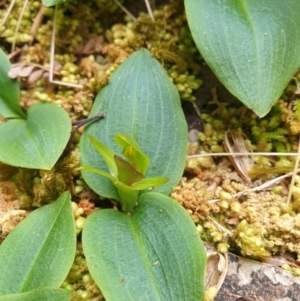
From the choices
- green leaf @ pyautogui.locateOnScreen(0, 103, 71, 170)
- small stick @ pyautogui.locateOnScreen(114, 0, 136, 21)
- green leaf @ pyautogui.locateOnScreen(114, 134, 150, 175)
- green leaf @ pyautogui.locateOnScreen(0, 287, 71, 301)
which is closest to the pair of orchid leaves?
green leaf @ pyautogui.locateOnScreen(114, 134, 150, 175)

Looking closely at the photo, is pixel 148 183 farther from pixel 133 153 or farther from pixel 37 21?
pixel 37 21

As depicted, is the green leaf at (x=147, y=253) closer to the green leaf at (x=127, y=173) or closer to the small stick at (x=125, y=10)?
the green leaf at (x=127, y=173)

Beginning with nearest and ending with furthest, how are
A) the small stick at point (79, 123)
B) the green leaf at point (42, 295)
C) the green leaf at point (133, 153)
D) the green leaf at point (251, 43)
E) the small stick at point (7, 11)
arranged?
the green leaf at point (42, 295), the green leaf at point (133, 153), the green leaf at point (251, 43), the small stick at point (79, 123), the small stick at point (7, 11)

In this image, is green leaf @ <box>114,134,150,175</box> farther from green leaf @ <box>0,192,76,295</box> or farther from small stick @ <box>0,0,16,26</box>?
small stick @ <box>0,0,16,26</box>

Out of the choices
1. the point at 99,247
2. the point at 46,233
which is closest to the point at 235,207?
the point at 99,247

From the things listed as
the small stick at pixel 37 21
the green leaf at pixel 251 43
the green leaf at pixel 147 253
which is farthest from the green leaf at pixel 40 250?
the small stick at pixel 37 21
